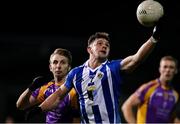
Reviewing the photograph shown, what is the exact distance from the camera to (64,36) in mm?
16781

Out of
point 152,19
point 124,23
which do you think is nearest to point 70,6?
point 124,23

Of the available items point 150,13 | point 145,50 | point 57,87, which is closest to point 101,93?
point 145,50

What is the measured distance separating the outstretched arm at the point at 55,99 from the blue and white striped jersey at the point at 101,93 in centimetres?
29

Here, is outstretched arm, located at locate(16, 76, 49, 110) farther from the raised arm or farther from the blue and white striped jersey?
the raised arm

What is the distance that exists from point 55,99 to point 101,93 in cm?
70

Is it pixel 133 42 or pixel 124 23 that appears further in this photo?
pixel 124 23

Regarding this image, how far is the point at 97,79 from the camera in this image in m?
5.93

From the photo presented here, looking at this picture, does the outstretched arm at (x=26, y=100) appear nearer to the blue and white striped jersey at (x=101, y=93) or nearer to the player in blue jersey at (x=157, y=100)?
the blue and white striped jersey at (x=101, y=93)

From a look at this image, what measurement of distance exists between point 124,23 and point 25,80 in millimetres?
4889

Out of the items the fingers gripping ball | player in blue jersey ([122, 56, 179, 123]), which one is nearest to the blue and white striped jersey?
the fingers gripping ball

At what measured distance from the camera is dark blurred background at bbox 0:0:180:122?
14.4 metres

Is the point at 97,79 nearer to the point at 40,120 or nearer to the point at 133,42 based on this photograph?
the point at 40,120

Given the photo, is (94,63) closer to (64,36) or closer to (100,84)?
(100,84)

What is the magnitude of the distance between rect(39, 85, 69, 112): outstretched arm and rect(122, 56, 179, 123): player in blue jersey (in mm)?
1804
